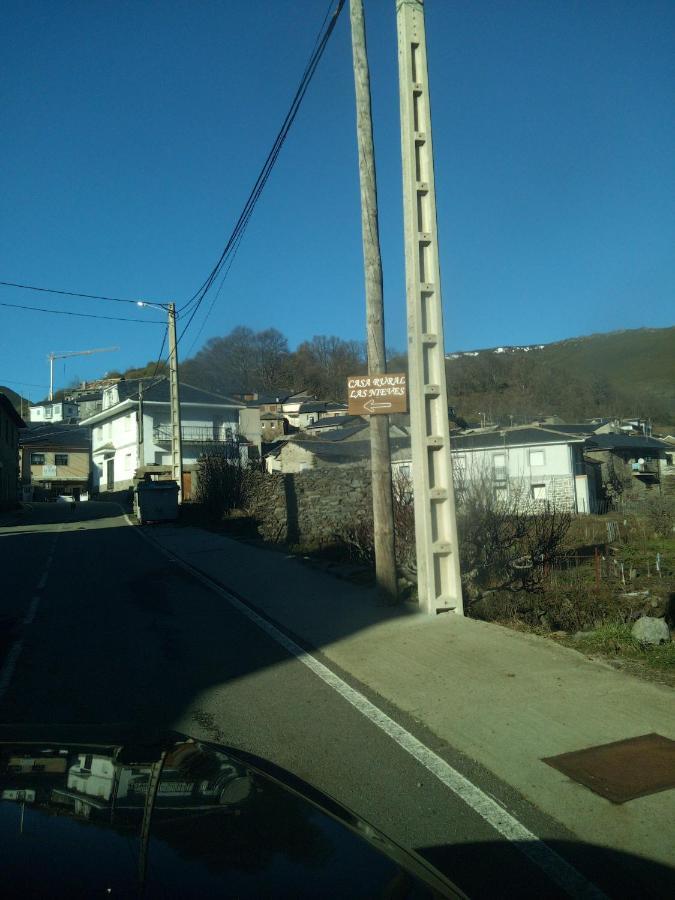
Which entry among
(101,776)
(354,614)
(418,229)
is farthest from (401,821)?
(418,229)

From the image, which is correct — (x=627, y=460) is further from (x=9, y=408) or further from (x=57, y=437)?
(x=57, y=437)

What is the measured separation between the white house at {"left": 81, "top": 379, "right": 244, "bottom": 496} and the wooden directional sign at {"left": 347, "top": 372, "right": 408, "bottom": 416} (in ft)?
142

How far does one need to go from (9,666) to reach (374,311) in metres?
6.02

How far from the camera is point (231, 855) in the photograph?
83.4 inches

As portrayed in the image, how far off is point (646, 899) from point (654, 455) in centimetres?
5353

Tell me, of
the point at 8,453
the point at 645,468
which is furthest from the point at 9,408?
the point at 645,468

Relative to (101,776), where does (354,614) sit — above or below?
below

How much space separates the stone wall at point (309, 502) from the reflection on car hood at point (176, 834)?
16344mm

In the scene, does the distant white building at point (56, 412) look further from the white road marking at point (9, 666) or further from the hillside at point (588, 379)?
the white road marking at point (9, 666)

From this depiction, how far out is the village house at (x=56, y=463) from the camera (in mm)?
75250

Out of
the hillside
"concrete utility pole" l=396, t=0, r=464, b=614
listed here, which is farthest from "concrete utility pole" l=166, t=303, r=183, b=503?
"concrete utility pole" l=396, t=0, r=464, b=614

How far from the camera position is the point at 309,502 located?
2052 centimetres

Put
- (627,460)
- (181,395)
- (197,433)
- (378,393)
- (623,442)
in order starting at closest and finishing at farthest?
(378,393)
(623,442)
(627,460)
(181,395)
(197,433)

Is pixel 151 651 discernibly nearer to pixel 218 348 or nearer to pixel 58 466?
pixel 218 348
